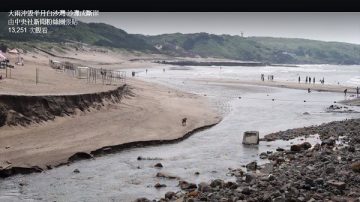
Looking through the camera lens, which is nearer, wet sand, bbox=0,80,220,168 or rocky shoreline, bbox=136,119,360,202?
rocky shoreline, bbox=136,119,360,202

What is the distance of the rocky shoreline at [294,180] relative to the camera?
19547 millimetres

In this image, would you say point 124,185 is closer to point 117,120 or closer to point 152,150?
point 152,150

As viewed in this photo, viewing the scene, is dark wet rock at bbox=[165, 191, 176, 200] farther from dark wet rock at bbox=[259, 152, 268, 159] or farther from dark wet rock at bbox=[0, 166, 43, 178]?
dark wet rock at bbox=[259, 152, 268, 159]

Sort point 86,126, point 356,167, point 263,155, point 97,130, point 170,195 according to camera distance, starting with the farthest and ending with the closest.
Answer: point 86,126
point 97,130
point 263,155
point 356,167
point 170,195

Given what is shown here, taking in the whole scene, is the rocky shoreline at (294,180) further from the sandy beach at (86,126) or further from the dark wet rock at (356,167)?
the sandy beach at (86,126)

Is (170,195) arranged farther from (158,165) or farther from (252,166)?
(252,166)

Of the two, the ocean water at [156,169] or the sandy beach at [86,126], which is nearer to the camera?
the ocean water at [156,169]

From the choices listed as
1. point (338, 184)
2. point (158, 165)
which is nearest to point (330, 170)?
point (338, 184)

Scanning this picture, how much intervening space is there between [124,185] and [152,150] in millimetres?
9347

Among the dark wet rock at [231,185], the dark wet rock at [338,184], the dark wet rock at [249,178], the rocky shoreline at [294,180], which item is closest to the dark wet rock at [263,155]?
the rocky shoreline at [294,180]

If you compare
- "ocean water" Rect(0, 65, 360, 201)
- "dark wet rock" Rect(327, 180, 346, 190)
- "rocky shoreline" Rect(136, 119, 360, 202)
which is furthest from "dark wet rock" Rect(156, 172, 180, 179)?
"dark wet rock" Rect(327, 180, 346, 190)

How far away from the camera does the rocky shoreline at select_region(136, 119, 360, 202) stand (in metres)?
19.5

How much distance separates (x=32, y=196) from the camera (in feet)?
72.7

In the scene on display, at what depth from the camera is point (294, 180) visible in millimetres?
22203
